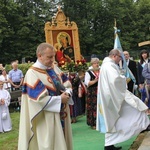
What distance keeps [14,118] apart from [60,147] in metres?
6.75

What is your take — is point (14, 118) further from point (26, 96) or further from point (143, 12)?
point (143, 12)

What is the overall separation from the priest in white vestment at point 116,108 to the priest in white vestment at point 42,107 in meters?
1.63

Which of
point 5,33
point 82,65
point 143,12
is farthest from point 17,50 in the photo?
point 82,65

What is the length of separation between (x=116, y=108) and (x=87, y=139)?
1699 millimetres

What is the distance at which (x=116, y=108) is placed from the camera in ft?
18.0

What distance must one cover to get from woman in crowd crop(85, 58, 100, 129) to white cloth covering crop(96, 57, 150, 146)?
2029 millimetres

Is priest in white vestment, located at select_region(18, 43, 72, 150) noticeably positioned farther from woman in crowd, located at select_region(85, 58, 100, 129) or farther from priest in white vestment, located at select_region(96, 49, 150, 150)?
woman in crowd, located at select_region(85, 58, 100, 129)

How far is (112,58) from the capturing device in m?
5.54

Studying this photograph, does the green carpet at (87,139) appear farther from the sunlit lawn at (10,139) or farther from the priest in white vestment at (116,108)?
the sunlit lawn at (10,139)

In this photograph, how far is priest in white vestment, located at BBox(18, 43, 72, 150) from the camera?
148 inches

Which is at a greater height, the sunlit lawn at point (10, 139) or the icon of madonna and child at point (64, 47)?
the icon of madonna and child at point (64, 47)

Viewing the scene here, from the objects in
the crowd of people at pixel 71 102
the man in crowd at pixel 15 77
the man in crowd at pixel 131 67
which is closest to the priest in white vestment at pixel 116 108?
the crowd of people at pixel 71 102

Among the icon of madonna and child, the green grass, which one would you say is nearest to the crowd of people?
the green grass

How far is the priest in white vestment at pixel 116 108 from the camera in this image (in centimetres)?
544
